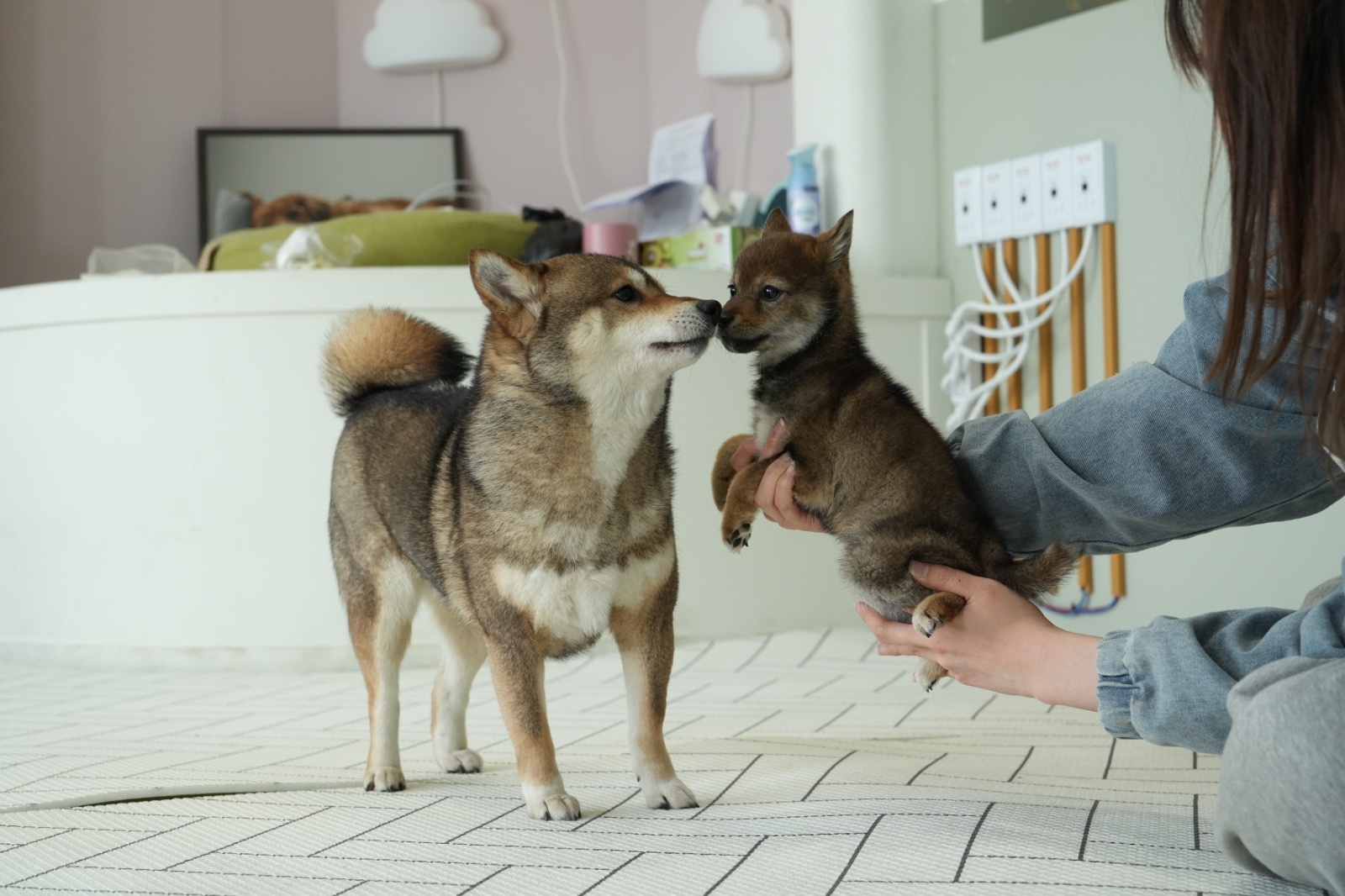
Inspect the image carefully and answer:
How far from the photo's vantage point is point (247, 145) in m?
3.86

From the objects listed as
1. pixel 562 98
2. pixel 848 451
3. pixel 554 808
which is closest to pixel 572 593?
pixel 554 808

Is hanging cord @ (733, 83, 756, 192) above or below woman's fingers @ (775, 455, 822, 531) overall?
above

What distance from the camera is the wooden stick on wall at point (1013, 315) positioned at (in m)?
2.35

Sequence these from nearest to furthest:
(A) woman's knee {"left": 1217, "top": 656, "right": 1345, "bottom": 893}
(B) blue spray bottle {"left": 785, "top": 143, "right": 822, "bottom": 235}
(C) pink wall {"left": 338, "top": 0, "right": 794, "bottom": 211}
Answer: (A) woman's knee {"left": 1217, "top": 656, "right": 1345, "bottom": 893} → (B) blue spray bottle {"left": 785, "top": 143, "right": 822, "bottom": 235} → (C) pink wall {"left": 338, "top": 0, "right": 794, "bottom": 211}

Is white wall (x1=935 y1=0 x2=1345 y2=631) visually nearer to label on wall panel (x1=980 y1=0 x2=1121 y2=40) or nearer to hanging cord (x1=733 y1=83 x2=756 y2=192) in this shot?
label on wall panel (x1=980 y1=0 x2=1121 y2=40)

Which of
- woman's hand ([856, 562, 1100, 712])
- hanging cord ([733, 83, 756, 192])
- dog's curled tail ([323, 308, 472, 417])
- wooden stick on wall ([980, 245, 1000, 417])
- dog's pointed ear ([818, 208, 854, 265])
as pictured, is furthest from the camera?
hanging cord ([733, 83, 756, 192])

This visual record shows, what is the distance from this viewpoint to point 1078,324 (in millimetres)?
2230

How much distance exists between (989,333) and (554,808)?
1.45 m

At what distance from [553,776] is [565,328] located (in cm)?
45

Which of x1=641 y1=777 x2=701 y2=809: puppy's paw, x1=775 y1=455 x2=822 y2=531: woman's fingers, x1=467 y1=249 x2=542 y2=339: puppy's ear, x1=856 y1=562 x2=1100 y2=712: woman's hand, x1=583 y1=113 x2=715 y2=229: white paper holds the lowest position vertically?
x1=641 y1=777 x2=701 y2=809: puppy's paw

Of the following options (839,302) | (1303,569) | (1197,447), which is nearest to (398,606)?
(839,302)

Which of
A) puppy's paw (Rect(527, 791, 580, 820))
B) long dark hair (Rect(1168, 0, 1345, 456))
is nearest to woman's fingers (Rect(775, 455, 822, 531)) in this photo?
puppy's paw (Rect(527, 791, 580, 820))

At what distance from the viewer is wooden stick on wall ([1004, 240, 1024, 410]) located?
235 centimetres

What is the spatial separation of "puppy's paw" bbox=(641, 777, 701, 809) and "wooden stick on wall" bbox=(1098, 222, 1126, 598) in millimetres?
1153
